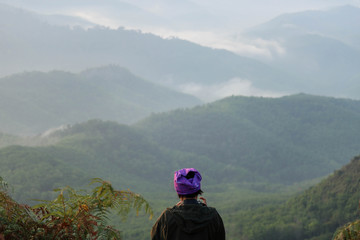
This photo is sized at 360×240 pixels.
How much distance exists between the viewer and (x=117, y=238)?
5203 mm

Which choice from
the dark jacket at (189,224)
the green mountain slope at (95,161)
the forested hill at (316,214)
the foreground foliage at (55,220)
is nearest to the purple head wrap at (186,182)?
the dark jacket at (189,224)

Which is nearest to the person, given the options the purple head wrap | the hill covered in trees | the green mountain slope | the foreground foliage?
the purple head wrap

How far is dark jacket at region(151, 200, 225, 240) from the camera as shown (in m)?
4.91

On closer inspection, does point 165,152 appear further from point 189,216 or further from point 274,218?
point 189,216

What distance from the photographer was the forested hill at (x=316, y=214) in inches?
2035

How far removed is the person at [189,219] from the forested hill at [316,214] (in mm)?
45382

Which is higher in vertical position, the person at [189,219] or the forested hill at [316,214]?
the person at [189,219]

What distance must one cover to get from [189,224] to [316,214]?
56.4m

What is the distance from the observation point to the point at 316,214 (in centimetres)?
5703

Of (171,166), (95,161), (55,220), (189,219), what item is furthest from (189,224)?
(171,166)

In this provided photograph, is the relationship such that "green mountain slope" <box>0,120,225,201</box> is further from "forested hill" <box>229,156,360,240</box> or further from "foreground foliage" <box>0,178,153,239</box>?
"foreground foliage" <box>0,178,153,239</box>

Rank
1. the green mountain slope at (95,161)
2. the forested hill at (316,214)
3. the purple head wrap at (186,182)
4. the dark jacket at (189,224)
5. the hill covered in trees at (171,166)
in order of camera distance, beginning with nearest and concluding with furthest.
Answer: the dark jacket at (189,224) → the purple head wrap at (186,182) → the forested hill at (316,214) → the hill covered in trees at (171,166) → the green mountain slope at (95,161)

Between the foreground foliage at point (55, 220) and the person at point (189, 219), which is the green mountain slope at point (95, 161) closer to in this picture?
the foreground foliage at point (55, 220)

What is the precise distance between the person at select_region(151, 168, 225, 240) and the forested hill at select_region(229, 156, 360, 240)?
149 ft
